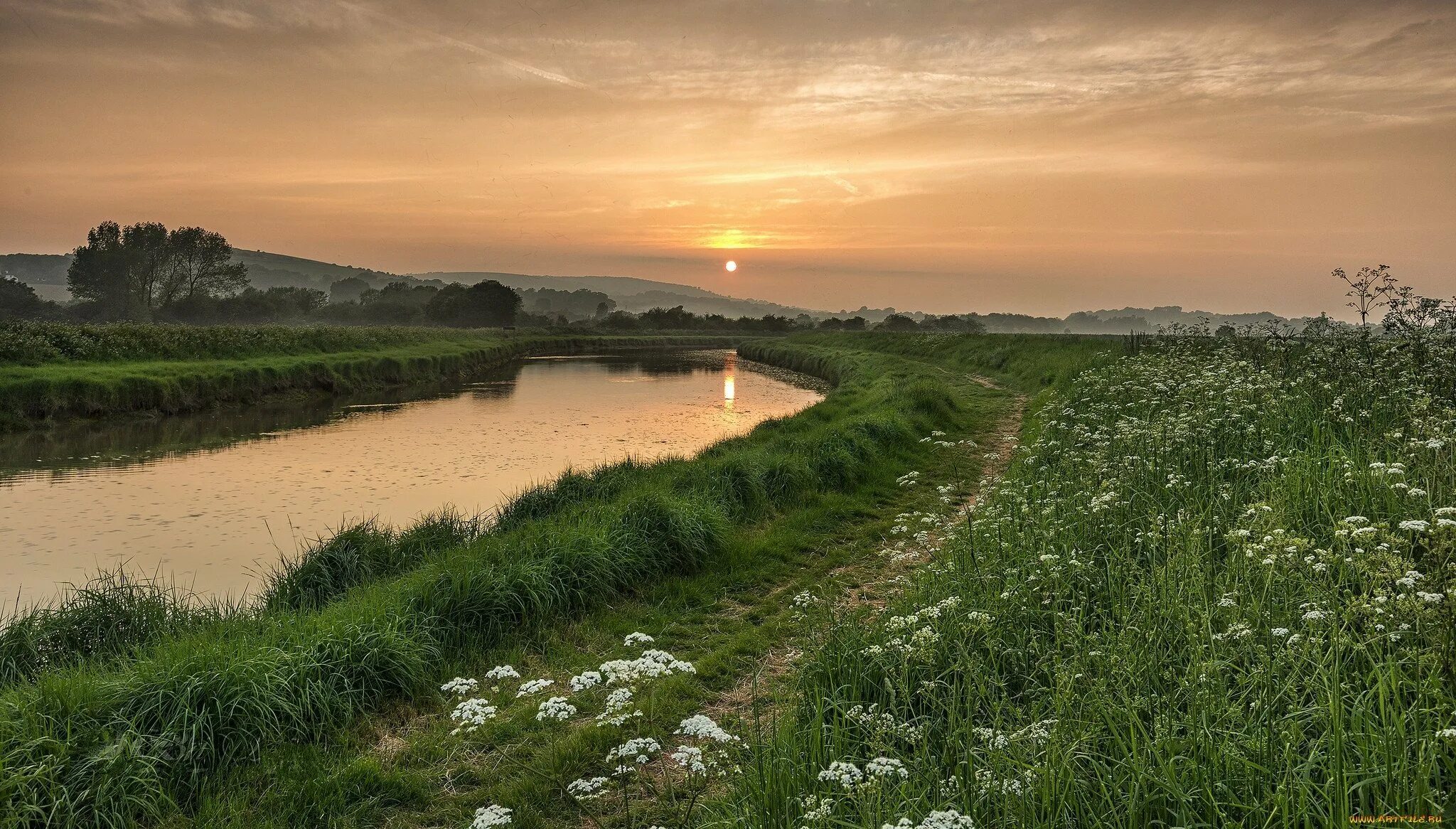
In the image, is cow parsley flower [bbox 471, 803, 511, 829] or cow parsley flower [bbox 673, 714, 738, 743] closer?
cow parsley flower [bbox 471, 803, 511, 829]

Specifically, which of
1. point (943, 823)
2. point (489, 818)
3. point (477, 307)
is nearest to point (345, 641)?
point (489, 818)

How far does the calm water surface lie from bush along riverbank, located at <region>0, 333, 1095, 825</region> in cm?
338

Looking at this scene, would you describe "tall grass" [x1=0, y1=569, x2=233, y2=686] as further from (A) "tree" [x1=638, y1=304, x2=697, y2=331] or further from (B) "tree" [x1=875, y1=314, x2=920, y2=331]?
(A) "tree" [x1=638, y1=304, x2=697, y2=331]

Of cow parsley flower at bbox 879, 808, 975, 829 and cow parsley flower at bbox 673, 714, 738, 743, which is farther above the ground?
cow parsley flower at bbox 879, 808, 975, 829

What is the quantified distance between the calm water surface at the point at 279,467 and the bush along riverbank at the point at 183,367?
1.65 m

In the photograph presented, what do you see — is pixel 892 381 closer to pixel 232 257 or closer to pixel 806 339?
pixel 806 339

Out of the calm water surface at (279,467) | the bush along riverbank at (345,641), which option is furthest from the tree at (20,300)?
the bush along riverbank at (345,641)

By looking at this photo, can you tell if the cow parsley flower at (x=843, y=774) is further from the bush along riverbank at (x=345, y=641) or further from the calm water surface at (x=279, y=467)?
the calm water surface at (x=279, y=467)

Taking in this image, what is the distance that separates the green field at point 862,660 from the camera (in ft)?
12.3

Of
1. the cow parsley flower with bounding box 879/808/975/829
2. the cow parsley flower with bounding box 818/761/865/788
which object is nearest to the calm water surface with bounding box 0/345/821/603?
the cow parsley flower with bounding box 818/761/865/788

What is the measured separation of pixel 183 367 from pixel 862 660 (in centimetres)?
3524

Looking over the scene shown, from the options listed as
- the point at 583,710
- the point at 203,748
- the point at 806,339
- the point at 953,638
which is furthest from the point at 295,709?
the point at 806,339

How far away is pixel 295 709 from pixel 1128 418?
10632 millimetres

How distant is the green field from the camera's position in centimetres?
375
